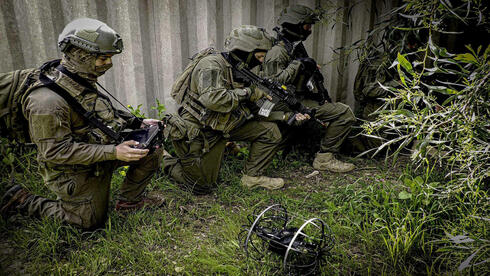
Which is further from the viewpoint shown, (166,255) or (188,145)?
(188,145)

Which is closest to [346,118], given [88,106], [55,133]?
[88,106]

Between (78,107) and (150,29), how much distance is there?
192 cm

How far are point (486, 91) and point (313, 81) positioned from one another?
2370mm

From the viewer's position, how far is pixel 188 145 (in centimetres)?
385

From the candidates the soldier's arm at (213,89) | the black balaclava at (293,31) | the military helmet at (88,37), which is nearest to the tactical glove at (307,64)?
the black balaclava at (293,31)

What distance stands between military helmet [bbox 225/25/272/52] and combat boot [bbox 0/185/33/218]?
237 centimetres

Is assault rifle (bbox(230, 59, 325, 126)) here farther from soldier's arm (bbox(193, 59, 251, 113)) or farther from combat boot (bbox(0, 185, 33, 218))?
combat boot (bbox(0, 185, 33, 218))

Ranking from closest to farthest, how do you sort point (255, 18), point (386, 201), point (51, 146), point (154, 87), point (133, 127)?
point (51, 146)
point (386, 201)
point (133, 127)
point (154, 87)
point (255, 18)

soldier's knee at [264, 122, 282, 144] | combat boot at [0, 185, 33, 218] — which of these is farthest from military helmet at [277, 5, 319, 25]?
combat boot at [0, 185, 33, 218]

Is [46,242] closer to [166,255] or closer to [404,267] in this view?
[166,255]

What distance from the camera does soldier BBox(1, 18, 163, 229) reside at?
267cm

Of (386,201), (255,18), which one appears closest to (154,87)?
(255,18)

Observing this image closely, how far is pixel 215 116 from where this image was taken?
3.70 m

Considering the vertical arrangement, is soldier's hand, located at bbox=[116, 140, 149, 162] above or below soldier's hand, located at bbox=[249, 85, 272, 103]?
below
